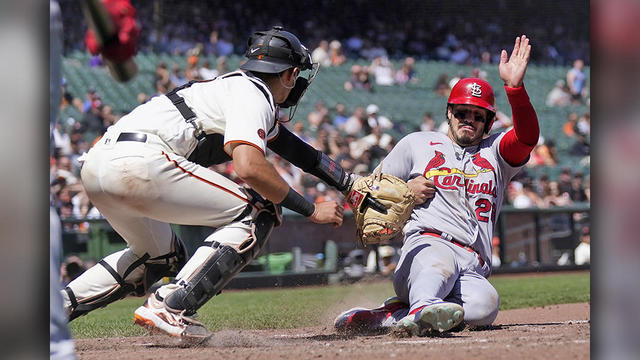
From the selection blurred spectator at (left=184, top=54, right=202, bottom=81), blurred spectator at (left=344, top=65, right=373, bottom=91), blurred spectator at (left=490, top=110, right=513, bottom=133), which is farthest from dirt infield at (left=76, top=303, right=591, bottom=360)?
blurred spectator at (left=344, top=65, right=373, bottom=91)

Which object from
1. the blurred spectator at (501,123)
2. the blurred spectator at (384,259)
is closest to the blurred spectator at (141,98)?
the blurred spectator at (384,259)

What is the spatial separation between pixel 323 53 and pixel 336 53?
25 centimetres

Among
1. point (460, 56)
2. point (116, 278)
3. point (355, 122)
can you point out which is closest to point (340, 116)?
point (355, 122)

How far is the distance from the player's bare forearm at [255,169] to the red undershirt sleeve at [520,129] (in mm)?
1511

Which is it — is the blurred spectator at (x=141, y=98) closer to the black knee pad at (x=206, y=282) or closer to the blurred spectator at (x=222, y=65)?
the blurred spectator at (x=222, y=65)

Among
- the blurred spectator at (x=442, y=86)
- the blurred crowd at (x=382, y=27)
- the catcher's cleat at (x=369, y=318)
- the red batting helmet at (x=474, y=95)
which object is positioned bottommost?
the catcher's cleat at (x=369, y=318)

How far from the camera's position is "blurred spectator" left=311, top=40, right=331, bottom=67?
14.5 m

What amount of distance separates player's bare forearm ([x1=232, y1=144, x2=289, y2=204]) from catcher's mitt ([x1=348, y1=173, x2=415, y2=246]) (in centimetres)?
87

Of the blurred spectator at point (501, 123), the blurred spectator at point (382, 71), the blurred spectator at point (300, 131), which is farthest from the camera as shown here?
the blurred spectator at point (382, 71)

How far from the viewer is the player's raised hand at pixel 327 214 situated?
12.4 ft

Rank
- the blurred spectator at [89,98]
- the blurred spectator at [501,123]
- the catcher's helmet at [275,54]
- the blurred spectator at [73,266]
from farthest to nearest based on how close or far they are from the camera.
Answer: the blurred spectator at [501,123], the blurred spectator at [89,98], the blurred spectator at [73,266], the catcher's helmet at [275,54]

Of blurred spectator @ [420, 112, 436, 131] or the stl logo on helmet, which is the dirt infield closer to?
the stl logo on helmet
